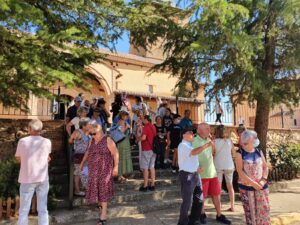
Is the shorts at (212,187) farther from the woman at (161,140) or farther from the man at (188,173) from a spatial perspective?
the woman at (161,140)

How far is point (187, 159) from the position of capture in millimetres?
5570

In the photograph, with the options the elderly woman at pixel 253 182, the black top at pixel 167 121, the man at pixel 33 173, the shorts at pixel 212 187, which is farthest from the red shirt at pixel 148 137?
the elderly woman at pixel 253 182

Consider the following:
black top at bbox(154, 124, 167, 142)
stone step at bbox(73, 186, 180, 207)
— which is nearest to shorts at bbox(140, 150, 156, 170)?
stone step at bbox(73, 186, 180, 207)

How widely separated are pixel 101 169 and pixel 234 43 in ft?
11.3

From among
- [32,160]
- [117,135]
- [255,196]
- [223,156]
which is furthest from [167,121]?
[32,160]

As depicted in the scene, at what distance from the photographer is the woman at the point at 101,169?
19.0 feet

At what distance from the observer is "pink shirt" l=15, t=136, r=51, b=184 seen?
5.06 m

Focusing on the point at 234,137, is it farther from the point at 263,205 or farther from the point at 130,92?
the point at 263,205

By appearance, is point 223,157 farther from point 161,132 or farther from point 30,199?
point 30,199

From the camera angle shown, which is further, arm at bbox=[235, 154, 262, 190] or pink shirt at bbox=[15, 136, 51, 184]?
pink shirt at bbox=[15, 136, 51, 184]

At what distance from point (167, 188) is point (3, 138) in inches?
172

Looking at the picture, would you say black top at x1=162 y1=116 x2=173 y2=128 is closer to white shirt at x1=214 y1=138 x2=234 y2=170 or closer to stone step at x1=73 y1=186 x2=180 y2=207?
stone step at x1=73 y1=186 x2=180 y2=207

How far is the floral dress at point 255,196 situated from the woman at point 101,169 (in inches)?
85.8

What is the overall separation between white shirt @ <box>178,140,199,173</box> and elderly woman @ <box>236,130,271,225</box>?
0.82m
